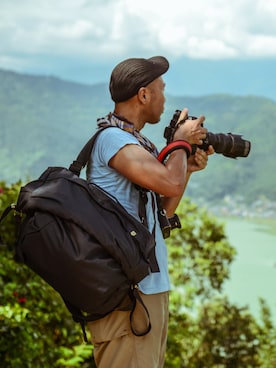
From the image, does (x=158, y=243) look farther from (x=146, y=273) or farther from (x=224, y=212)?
(x=224, y=212)

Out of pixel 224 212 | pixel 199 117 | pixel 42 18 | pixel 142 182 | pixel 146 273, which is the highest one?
pixel 42 18

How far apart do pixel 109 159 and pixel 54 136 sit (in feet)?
173

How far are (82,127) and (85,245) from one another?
58515 mm

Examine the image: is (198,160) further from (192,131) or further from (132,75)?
(132,75)

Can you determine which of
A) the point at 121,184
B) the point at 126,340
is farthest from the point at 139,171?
the point at 126,340

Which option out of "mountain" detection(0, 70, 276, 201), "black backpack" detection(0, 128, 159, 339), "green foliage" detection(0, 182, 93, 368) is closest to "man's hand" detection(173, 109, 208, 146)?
"black backpack" detection(0, 128, 159, 339)

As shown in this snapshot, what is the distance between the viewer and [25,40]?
301 feet

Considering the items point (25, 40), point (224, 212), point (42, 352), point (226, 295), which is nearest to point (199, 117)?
point (42, 352)

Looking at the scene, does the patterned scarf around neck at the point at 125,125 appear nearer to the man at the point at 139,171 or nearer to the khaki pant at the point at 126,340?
the man at the point at 139,171

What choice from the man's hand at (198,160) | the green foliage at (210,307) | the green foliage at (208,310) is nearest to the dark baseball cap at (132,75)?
the man's hand at (198,160)

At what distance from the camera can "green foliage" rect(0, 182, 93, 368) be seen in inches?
159

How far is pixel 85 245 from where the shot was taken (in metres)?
2.38

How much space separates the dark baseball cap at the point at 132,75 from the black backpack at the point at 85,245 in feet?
0.96

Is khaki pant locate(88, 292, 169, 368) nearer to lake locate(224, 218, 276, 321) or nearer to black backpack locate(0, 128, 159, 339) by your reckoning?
black backpack locate(0, 128, 159, 339)
